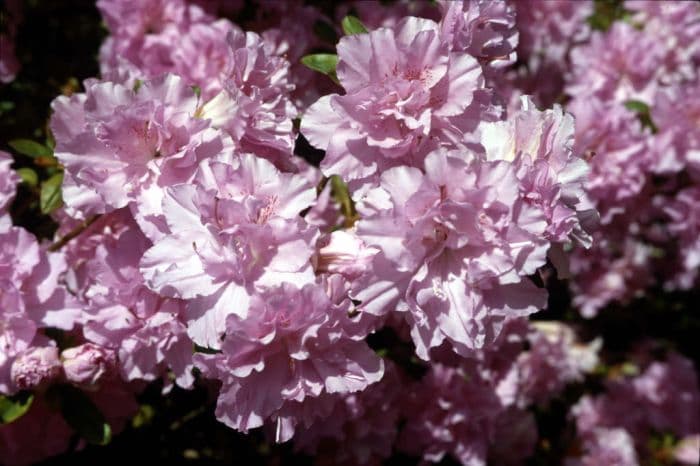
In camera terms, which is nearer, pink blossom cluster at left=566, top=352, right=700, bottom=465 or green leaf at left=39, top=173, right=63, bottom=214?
green leaf at left=39, top=173, right=63, bottom=214

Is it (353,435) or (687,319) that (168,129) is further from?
(687,319)

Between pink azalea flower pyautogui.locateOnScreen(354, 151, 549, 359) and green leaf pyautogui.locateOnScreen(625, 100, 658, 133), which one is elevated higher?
pink azalea flower pyautogui.locateOnScreen(354, 151, 549, 359)

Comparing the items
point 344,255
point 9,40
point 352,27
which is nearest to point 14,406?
point 344,255

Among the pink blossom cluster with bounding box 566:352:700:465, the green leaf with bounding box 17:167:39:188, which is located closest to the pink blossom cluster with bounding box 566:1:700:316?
the pink blossom cluster with bounding box 566:352:700:465

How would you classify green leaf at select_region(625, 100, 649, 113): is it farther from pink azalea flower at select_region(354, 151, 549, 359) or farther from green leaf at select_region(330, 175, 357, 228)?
pink azalea flower at select_region(354, 151, 549, 359)

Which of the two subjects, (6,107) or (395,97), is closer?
(395,97)

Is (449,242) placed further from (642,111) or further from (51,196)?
(642,111)

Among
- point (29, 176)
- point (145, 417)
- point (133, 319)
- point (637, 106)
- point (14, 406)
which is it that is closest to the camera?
point (133, 319)
